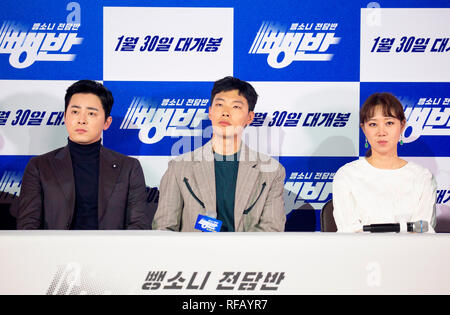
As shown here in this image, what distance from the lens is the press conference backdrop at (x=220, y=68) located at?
2.98 meters

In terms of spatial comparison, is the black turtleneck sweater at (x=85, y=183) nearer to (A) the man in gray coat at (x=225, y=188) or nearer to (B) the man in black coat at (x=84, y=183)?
(B) the man in black coat at (x=84, y=183)

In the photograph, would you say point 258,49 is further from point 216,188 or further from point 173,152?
point 216,188

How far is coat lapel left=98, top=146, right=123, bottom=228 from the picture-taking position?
238 cm

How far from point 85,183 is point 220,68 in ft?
4.00

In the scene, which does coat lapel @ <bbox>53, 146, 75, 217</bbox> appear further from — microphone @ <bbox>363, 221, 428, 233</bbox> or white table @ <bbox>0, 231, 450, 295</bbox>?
microphone @ <bbox>363, 221, 428, 233</bbox>

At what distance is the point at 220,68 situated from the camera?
9.87 ft

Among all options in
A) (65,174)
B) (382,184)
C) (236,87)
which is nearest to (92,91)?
(65,174)

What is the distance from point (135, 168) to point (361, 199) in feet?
4.16

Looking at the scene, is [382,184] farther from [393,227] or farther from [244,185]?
[393,227]

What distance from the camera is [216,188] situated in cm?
238
